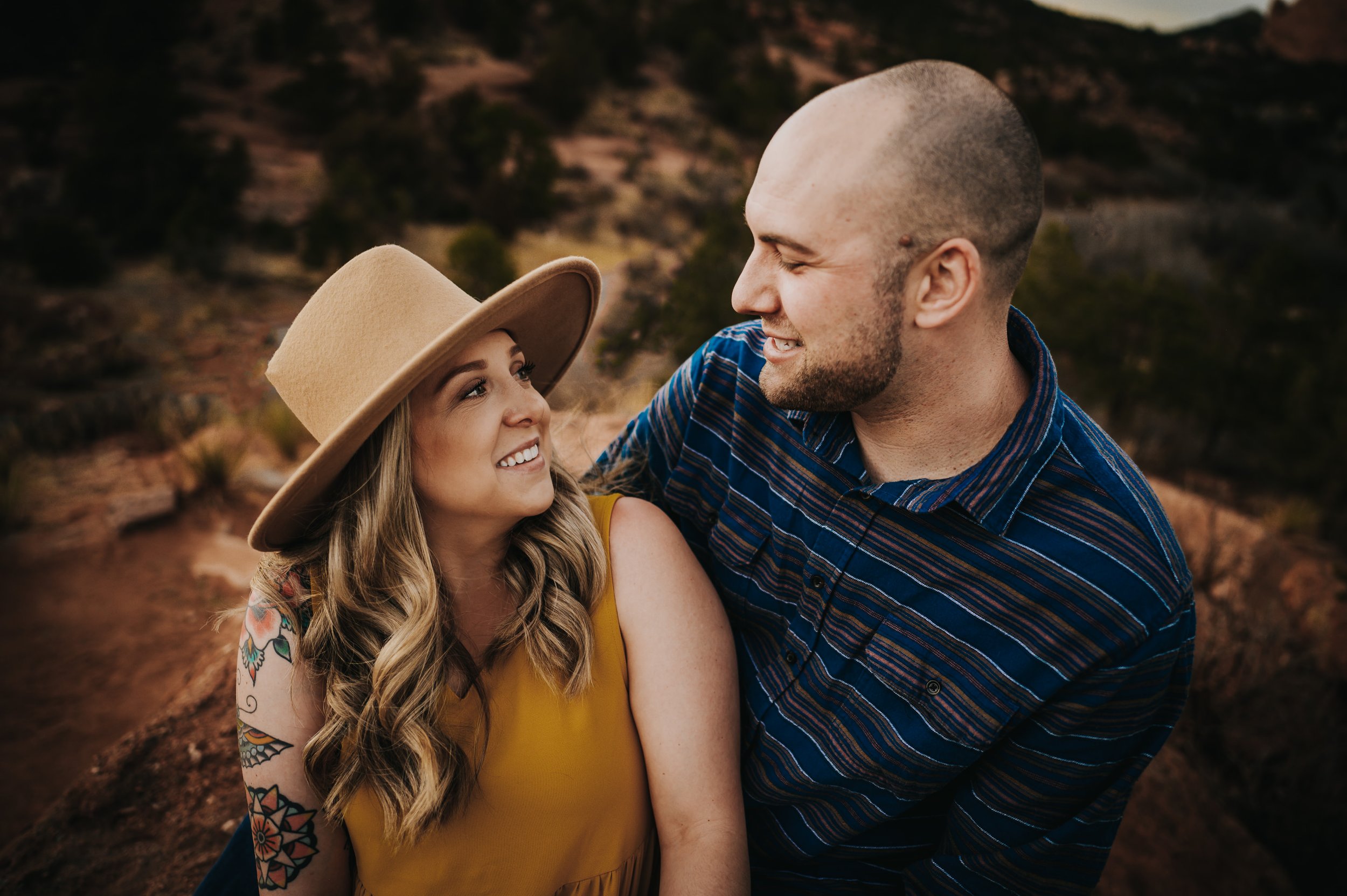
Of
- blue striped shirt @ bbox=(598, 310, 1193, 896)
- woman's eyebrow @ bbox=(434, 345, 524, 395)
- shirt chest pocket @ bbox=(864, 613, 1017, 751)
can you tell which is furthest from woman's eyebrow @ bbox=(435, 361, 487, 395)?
shirt chest pocket @ bbox=(864, 613, 1017, 751)

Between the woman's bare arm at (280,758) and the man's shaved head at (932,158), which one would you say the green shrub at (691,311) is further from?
the woman's bare arm at (280,758)

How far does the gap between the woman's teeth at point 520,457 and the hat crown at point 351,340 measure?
32 cm

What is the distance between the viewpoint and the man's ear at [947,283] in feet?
5.12

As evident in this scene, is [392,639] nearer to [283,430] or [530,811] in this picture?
Result: [530,811]

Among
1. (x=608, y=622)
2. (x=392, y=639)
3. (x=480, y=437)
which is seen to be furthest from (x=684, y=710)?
(x=480, y=437)

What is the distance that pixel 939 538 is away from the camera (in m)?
1.66

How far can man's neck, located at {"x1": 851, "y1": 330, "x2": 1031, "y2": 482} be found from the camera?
168 cm

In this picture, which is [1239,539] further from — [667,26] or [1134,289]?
[667,26]

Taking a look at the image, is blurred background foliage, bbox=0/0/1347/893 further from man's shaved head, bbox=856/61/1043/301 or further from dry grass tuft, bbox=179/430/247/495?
man's shaved head, bbox=856/61/1043/301

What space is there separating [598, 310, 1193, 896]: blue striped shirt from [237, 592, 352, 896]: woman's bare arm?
1.05 meters

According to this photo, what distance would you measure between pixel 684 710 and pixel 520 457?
70cm

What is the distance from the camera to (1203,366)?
691cm

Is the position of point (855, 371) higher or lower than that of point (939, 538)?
higher

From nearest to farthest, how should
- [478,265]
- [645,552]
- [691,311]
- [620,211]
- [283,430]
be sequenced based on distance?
[645,552]
[691,311]
[283,430]
[478,265]
[620,211]
